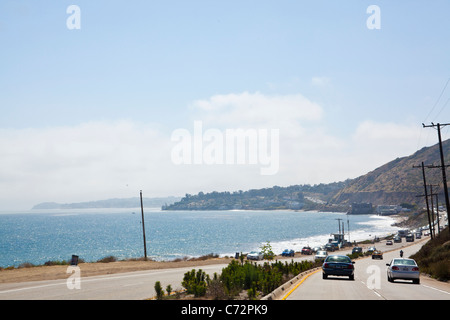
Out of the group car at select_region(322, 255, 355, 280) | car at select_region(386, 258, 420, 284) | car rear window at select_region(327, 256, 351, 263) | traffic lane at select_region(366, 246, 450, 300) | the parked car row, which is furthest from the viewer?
car rear window at select_region(327, 256, 351, 263)

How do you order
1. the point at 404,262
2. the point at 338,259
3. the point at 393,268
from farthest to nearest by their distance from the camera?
the point at 338,259 → the point at 404,262 → the point at 393,268

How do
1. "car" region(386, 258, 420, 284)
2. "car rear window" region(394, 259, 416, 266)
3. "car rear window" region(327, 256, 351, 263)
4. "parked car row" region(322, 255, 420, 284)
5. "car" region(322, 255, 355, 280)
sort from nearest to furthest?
"car" region(386, 258, 420, 284) < "parked car row" region(322, 255, 420, 284) < "car rear window" region(394, 259, 416, 266) < "car" region(322, 255, 355, 280) < "car rear window" region(327, 256, 351, 263)

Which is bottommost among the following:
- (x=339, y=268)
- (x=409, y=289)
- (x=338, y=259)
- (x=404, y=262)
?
(x=409, y=289)

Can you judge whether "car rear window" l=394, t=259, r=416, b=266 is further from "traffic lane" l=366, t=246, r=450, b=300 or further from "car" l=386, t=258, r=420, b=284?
"traffic lane" l=366, t=246, r=450, b=300

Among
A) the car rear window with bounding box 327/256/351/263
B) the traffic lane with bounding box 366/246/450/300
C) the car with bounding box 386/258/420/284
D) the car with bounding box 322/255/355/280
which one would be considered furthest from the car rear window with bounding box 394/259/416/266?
the car rear window with bounding box 327/256/351/263

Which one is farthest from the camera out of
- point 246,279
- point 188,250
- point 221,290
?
point 188,250

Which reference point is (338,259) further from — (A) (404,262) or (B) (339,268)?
(A) (404,262)

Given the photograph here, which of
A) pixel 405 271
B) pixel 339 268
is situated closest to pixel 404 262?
pixel 405 271

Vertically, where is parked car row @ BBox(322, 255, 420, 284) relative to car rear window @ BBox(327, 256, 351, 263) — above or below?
below
